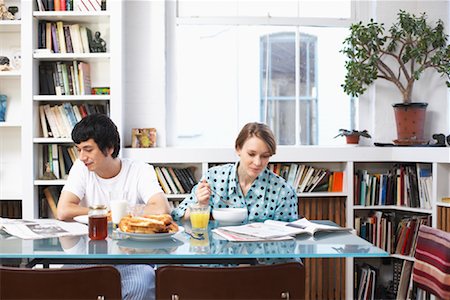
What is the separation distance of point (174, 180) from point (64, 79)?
3.35 feet

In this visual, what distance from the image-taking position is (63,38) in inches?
171

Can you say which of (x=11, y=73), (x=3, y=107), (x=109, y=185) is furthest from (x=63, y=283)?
(x=3, y=107)

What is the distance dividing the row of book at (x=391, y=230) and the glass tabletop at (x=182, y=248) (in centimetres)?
216

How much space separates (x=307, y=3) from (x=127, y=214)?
113 inches

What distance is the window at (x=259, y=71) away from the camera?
475cm

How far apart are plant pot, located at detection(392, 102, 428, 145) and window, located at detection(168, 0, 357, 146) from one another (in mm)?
443

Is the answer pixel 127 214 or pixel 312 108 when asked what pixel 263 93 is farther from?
pixel 127 214

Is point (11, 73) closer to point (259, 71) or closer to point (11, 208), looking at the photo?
point (11, 208)

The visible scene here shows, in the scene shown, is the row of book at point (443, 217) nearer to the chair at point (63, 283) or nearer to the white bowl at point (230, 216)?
the white bowl at point (230, 216)

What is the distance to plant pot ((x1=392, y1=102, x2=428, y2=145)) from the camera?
4.49 meters

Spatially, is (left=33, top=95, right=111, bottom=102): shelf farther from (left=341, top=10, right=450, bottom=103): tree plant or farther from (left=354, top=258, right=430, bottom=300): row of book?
(left=354, top=258, right=430, bottom=300): row of book

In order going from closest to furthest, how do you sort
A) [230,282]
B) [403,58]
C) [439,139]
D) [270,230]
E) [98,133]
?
[230,282]
[270,230]
[98,133]
[439,139]
[403,58]

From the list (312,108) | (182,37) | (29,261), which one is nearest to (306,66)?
(312,108)

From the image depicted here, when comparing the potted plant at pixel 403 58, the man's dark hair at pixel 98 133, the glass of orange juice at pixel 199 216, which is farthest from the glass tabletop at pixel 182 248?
the potted plant at pixel 403 58
